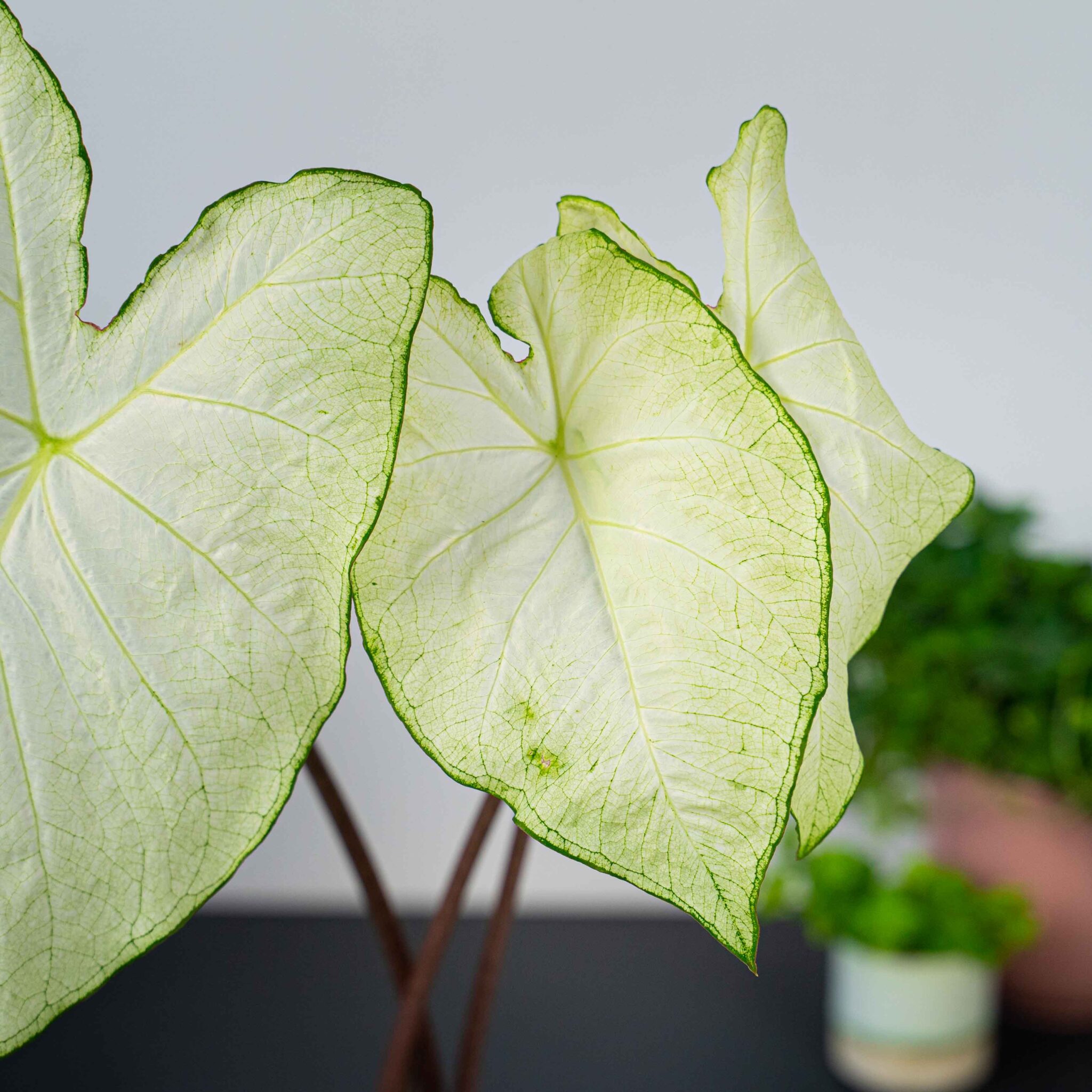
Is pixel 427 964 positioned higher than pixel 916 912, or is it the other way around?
pixel 427 964

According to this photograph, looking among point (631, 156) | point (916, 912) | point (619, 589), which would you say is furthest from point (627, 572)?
point (631, 156)

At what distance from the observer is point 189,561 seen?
0.80 feet

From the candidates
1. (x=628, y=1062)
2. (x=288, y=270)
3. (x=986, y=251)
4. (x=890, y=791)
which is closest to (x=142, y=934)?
(x=288, y=270)

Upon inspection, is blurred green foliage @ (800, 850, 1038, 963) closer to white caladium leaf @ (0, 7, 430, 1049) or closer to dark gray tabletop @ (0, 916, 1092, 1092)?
dark gray tabletop @ (0, 916, 1092, 1092)

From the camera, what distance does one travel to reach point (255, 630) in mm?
239

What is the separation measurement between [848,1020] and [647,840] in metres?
0.78

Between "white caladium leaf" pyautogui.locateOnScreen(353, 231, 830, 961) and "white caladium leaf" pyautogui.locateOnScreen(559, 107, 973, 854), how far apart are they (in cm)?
6

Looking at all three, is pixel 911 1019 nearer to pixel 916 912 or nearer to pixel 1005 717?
pixel 916 912

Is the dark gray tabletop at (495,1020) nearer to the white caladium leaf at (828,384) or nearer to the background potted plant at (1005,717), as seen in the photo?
the background potted plant at (1005,717)

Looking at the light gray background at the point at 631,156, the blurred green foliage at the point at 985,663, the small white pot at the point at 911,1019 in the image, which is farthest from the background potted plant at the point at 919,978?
the light gray background at the point at 631,156

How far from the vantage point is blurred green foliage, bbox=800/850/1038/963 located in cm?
87

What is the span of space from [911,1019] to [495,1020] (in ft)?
1.23

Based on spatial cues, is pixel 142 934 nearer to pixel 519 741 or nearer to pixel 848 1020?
pixel 519 741

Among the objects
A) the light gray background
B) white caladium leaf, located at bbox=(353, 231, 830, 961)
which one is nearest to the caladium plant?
white caladium leaf, located at bbox=(353, 231, 830, 961)
